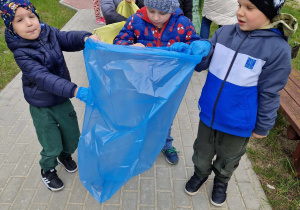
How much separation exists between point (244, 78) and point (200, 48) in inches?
13.2

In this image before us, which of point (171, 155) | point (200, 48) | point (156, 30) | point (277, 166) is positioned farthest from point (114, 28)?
point (277, 166)

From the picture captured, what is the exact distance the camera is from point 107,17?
2680mm

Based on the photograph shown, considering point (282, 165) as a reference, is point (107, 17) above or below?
above

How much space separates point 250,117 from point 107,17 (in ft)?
6.07

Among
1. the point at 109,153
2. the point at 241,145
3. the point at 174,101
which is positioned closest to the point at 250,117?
the point at 241,145

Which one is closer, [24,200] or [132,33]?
[132,33]

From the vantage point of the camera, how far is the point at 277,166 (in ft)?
8.60

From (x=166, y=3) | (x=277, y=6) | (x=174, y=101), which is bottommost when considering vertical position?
(x=174, y=101)

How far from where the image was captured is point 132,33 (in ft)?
6.30

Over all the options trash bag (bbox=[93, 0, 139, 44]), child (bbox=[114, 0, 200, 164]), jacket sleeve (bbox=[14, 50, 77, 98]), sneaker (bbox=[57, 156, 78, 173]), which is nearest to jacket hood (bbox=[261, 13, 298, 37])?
child (bbox=[114, 0, 200, 164])

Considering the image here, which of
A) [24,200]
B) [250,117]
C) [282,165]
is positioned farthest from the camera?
[282,165]

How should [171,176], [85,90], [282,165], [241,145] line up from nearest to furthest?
[85,90]
[241,145]
[171,176]
[282,165]

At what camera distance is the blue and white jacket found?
56.4 inches

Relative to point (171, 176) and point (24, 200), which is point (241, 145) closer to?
point (171, 176)
